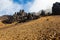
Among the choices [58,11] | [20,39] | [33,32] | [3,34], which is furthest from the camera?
[58,11]

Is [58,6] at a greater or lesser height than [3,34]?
greater

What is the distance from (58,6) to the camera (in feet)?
182

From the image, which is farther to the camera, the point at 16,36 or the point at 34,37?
the point at 16,36

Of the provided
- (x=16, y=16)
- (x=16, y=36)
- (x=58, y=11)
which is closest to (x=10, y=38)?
(x=16, y=36)

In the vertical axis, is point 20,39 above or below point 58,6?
below

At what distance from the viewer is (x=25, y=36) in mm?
31859

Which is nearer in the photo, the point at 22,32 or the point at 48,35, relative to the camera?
the point at 48,35

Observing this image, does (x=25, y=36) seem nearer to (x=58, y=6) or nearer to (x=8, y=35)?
(x=8, y=35)

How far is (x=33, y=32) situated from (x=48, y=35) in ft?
15.6

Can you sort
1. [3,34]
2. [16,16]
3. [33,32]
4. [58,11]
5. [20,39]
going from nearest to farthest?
1. [20,39]
2. [33,32]
3. [3,34]
4. [58,11]
5. [16,16]

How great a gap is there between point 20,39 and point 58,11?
85.1ft

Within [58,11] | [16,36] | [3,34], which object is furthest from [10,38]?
[58,11]

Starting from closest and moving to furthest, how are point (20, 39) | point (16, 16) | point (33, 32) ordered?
point (20, 39) → point (33, 32) → point (16, 16)

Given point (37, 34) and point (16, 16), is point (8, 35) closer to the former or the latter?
point (37, 34)
